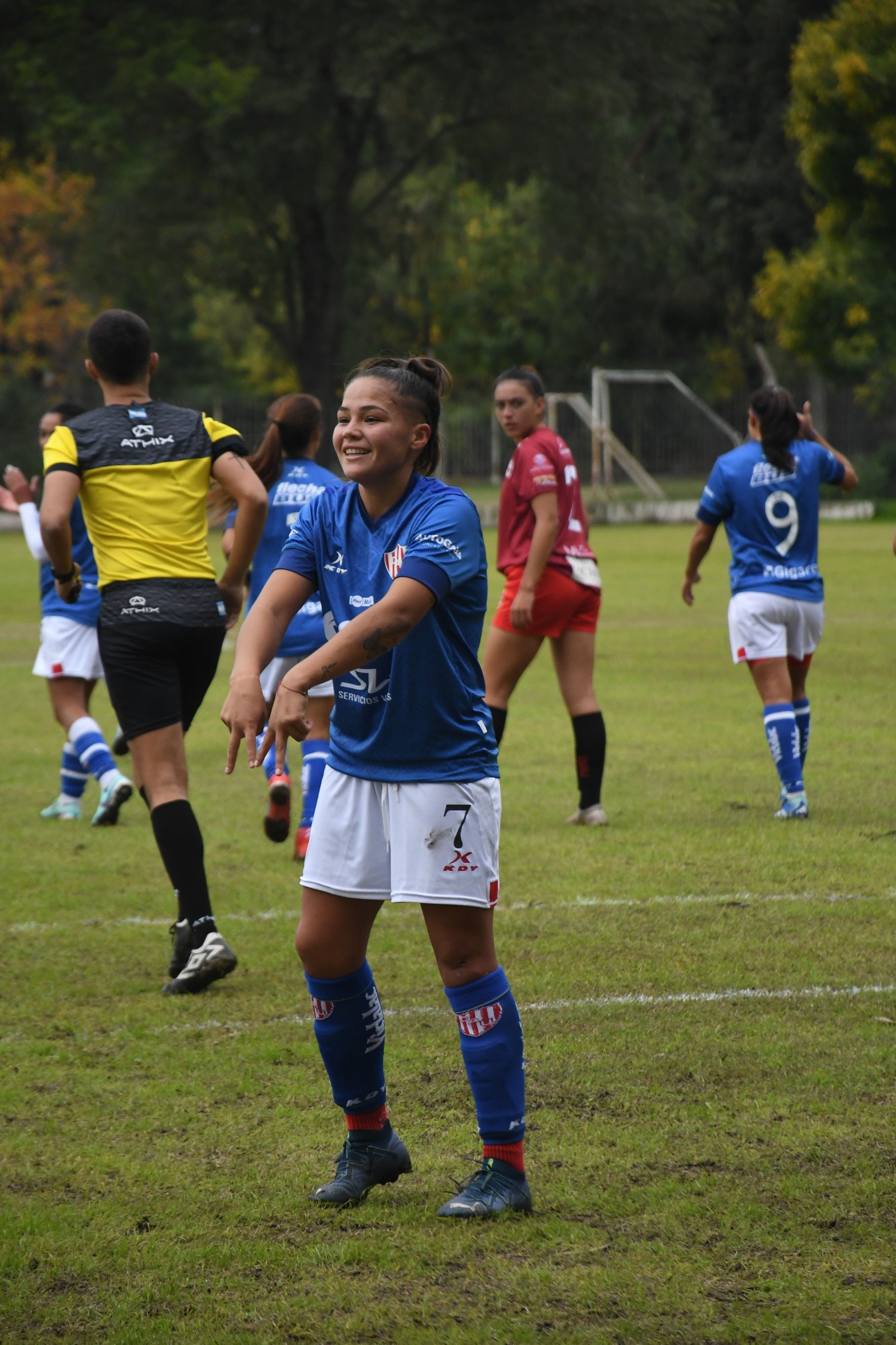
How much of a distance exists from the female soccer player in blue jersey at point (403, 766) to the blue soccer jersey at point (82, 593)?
5.09 meters

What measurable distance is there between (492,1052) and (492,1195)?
1.09 ft

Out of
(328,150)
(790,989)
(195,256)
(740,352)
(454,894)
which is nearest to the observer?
(454,894)

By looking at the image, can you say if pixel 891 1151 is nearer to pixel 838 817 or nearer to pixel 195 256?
pixel 838 817

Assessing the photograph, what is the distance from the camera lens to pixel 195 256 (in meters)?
42.1

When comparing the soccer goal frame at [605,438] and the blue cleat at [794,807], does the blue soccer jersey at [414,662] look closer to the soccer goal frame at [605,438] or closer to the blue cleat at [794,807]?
the blue cleat at [794,807]

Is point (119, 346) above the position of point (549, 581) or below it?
above

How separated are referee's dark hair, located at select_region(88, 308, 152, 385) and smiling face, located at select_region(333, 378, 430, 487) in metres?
2.21

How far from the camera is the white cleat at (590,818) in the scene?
27.3ft

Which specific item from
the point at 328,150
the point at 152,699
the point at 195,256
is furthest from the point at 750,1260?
the point at 195,256

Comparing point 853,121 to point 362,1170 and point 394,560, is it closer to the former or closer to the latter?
point 394,560

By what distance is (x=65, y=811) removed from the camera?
29.2 feet

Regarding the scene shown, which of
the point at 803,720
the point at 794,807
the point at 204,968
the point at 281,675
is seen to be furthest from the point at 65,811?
the point at 803,720

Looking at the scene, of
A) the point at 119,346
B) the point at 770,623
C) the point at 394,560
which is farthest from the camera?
the point at 770,623

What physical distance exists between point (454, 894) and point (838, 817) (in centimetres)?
504
